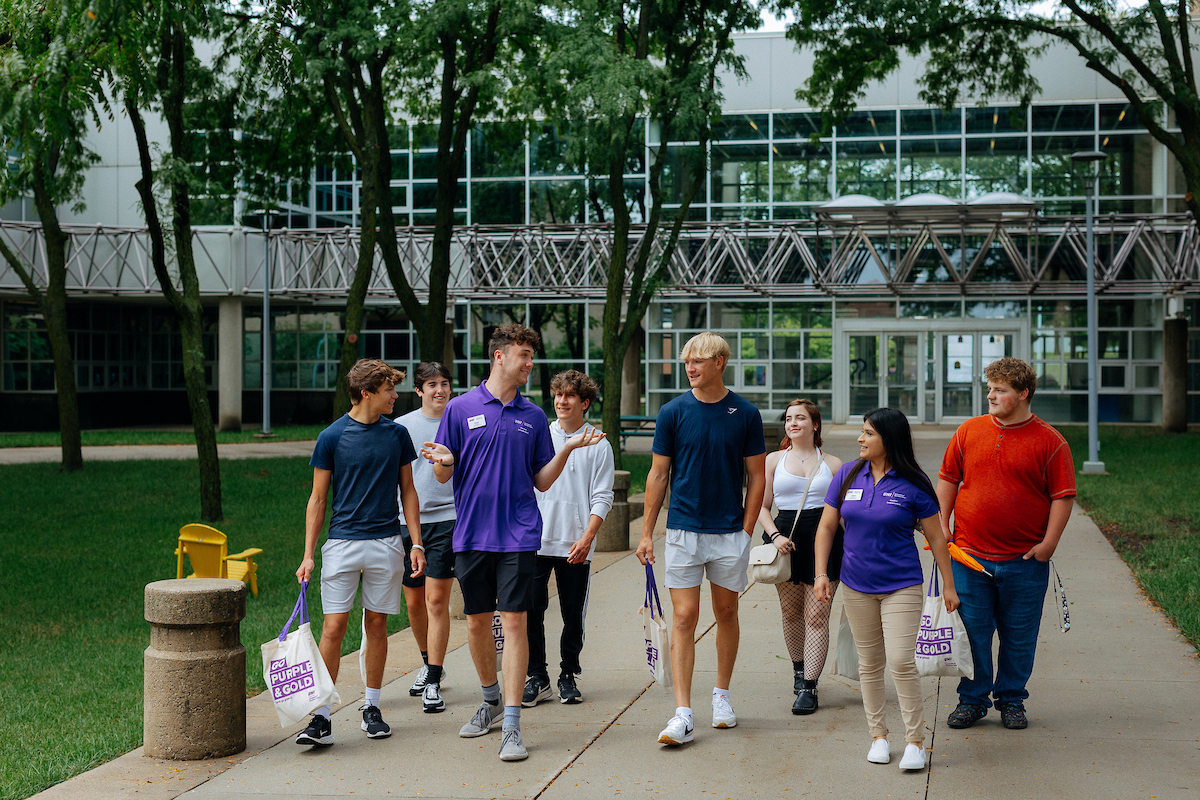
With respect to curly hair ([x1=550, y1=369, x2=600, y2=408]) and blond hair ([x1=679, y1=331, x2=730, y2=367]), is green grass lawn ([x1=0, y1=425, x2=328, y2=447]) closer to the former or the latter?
curly hair ([x1=550, y1=369, x2=600, y2=408])

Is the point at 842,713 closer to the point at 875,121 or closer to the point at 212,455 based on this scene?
the point at 212,455

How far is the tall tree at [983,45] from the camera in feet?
60.2

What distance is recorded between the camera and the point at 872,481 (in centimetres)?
535

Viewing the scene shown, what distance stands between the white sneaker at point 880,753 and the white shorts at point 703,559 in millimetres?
934

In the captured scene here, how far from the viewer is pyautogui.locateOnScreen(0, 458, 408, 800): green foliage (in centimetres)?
595

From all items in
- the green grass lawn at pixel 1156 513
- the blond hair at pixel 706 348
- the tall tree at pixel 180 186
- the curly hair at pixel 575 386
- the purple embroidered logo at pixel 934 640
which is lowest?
the green grass lawn at pixel 1156 513

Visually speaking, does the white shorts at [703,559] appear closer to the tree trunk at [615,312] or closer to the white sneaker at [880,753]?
the white sneaker at [880,753]

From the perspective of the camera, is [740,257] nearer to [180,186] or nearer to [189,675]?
[180,186]

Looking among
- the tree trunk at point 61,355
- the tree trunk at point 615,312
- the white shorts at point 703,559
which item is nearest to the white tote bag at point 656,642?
the white shorts at point 703,559

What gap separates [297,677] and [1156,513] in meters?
11.6

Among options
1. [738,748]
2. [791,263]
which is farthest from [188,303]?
[791,263]

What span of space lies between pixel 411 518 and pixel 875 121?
97.6 feet

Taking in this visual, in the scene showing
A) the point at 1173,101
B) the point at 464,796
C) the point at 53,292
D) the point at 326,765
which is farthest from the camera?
the point at 53,292

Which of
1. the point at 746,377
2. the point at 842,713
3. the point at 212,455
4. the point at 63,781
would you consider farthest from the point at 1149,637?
the point at 746,377
